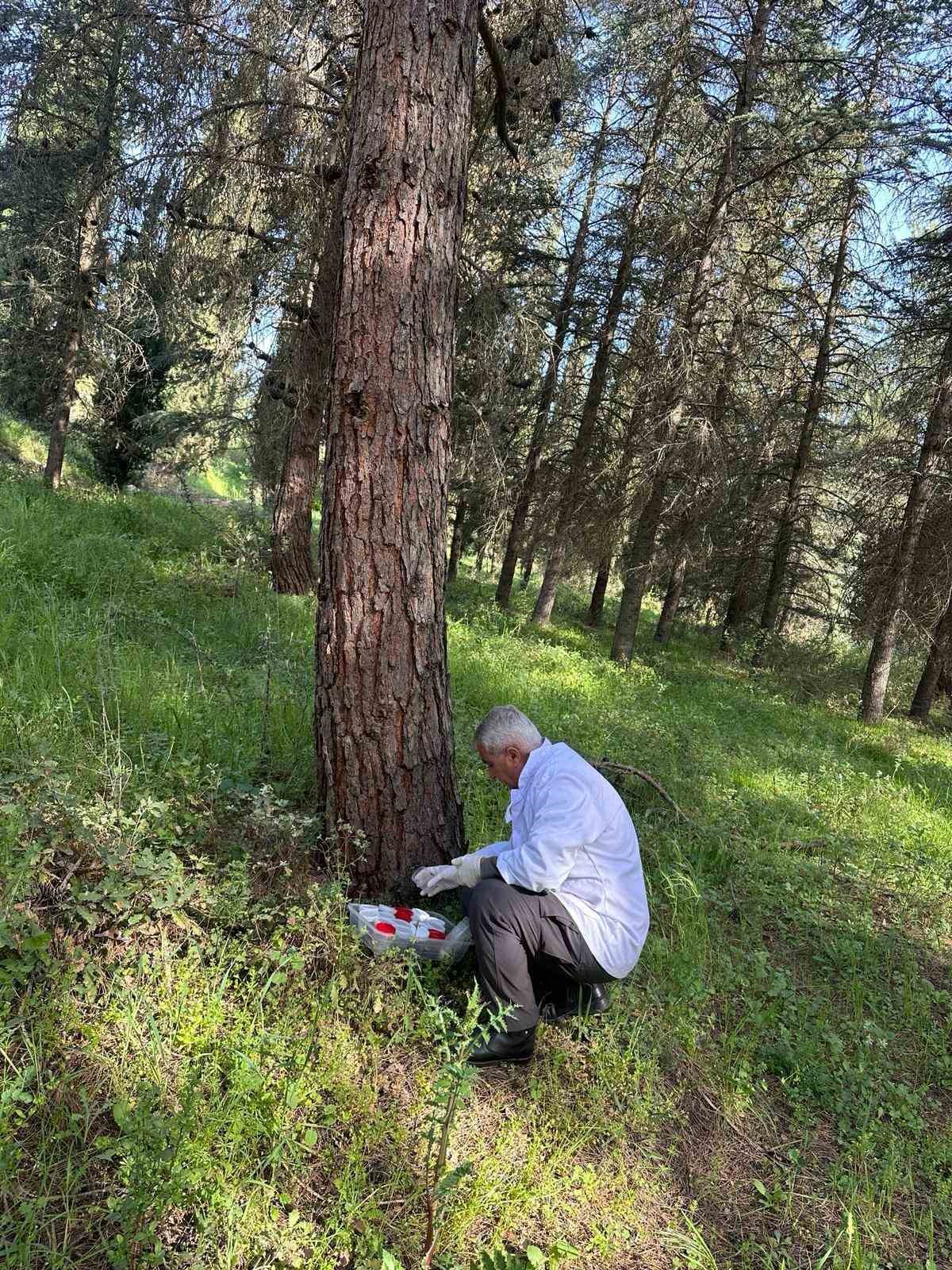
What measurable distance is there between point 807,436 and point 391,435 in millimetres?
12108

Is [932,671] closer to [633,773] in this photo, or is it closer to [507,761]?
[633,773]

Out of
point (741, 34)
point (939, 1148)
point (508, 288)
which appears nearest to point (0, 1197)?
point (939, 1148)

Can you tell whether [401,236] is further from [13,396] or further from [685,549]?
[13,396]

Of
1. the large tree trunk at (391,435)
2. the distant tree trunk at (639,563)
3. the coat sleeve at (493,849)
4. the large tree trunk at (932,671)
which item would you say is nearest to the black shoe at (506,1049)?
the coat sleeve at (493,849)

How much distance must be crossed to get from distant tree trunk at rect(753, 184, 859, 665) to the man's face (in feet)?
34.3

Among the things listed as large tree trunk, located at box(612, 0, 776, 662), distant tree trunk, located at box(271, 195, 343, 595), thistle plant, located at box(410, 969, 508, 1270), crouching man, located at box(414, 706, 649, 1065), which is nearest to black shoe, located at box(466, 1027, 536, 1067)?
crouching man, located at box(414, 706, 649, 1065)

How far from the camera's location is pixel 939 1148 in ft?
9.39

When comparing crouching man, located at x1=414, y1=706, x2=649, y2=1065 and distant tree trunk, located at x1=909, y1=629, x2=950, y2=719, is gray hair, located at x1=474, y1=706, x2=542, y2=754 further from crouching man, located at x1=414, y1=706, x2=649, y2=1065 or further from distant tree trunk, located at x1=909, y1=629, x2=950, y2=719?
distant tree trunk, located at x1=909, y1=629, x2=950, y2=719

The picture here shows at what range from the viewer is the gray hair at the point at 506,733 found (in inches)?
120

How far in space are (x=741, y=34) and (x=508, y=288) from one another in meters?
5.56

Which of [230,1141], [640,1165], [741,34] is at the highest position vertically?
[741,34]

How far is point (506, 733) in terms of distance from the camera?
121 inches

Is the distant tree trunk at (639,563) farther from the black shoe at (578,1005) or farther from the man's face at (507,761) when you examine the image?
the black shoe at (578,1005)

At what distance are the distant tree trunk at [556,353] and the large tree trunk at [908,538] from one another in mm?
5376
